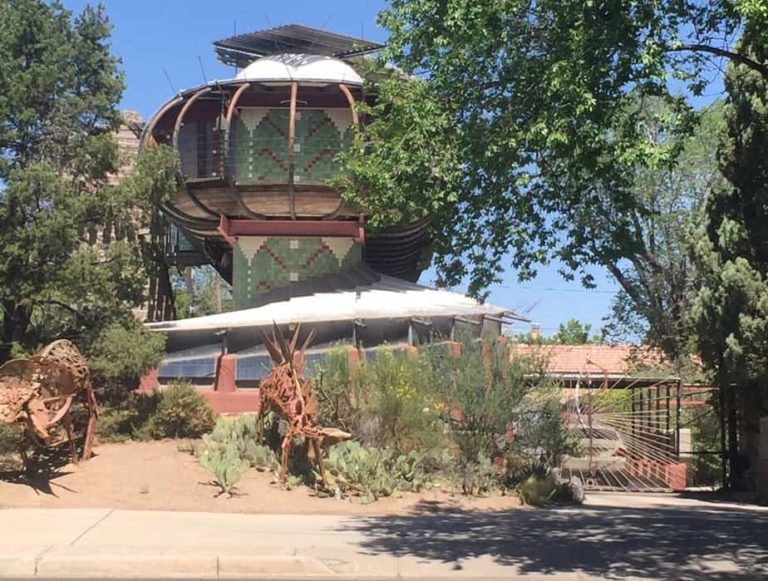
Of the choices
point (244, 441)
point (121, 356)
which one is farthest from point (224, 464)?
point (121, 356)

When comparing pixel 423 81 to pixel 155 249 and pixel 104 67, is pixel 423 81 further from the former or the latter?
pixel 155 249

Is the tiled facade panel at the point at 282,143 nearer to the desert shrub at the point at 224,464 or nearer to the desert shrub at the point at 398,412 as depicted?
the desert shrub at the point at 398,412

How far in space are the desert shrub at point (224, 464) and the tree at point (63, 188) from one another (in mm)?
3417

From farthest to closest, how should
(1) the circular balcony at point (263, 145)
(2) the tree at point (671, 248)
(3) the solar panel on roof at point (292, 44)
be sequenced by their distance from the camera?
1. (3) the solar panel on roof at point (292, 44)
2. (1) the circular balcony at point (263, 145)
3. (2) the tree at point (671, 248)

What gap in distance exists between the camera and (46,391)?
14930 millimetres

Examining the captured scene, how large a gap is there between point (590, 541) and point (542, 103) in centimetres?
565

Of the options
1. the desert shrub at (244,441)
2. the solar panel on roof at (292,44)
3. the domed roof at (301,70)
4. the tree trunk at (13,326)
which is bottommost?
the desert shrub at (244,441)

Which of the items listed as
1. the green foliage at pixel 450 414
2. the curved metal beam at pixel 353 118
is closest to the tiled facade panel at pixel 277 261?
the curved metal beam at pixel 353 118

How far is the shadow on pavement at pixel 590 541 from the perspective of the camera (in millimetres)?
9297

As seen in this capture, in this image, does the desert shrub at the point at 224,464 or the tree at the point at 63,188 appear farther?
the tree at the point at 63,188

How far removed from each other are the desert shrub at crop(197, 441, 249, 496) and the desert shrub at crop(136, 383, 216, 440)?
4.69 ft

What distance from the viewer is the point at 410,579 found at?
8.88 meters

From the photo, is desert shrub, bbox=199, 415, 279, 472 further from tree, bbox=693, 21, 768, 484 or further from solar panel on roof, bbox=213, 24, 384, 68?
solar panel on roof, bbox=213, 24, 384, 68

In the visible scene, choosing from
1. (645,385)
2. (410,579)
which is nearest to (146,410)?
(410,579)
